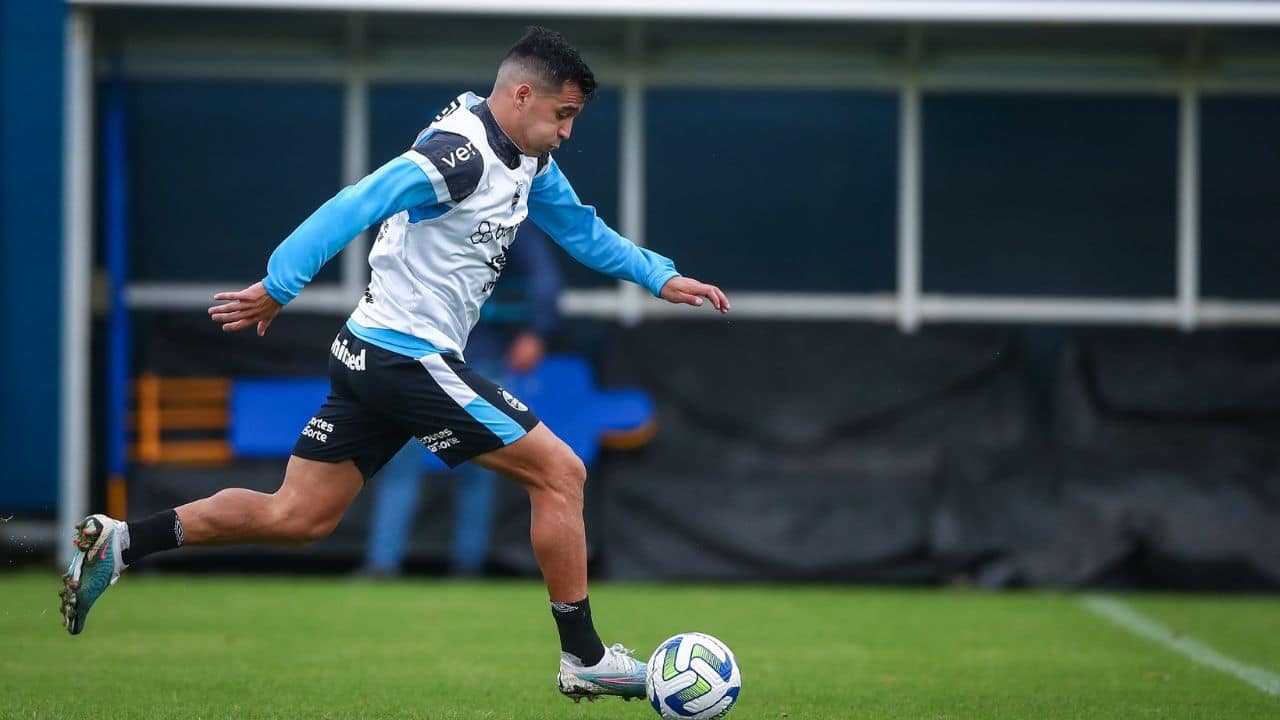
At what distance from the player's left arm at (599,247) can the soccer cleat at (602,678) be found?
1224 millimetres

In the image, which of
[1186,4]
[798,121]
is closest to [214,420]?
[798,121]

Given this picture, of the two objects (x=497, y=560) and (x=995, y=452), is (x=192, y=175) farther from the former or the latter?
(x=995, y=452)

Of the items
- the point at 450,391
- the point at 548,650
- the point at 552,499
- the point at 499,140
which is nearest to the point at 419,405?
the point at 450,391

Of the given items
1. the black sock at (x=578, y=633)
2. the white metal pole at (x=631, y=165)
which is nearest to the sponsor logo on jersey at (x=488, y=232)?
the black sock at (x=578, y=633)

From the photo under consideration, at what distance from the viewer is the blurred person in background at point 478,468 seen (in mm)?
10219

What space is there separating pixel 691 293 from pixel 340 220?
1288mm

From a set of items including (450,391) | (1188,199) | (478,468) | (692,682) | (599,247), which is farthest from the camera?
(1188,199)

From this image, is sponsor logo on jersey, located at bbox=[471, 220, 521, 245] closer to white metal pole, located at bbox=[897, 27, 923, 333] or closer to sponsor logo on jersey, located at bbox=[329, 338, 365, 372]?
sponsor logo on jersey, located at bbox=[329, 338, 365, 372]

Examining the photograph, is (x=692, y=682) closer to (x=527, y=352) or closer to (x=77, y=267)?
(x=527, y=352)

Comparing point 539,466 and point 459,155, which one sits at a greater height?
point 459,155

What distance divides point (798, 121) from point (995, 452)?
2.71 meters

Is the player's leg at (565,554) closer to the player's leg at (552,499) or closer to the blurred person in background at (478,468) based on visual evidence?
the player's leg at (552,499)

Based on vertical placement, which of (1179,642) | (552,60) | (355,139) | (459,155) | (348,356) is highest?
(355,139)

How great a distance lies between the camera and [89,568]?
203 inches
